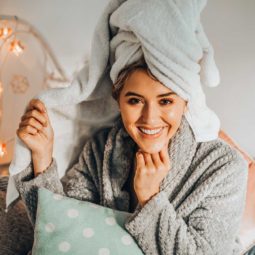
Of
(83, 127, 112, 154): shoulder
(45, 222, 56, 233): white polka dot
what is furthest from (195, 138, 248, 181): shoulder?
(45, 222, 56, 233): white polka dot

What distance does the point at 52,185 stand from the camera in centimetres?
118

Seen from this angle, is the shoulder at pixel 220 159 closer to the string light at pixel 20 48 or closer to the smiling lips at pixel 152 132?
the smiling lips at pixel 152 132

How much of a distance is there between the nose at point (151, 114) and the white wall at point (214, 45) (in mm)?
673

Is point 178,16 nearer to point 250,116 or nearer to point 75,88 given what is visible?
point 75,88

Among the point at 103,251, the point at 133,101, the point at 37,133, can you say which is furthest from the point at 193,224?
the point at 37,133

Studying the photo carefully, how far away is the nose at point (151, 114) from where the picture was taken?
1017 millimetres

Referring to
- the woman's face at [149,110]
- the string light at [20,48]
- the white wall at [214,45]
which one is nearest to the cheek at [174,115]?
the woman's face at [149,110]

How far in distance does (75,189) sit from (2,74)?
3.52ft

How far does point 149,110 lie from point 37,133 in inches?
15.0

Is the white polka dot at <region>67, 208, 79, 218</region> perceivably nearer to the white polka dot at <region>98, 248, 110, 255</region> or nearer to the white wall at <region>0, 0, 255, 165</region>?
the white polka dot at <region>98, 248, 110, 255</region>

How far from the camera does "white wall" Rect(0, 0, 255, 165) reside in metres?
1.52

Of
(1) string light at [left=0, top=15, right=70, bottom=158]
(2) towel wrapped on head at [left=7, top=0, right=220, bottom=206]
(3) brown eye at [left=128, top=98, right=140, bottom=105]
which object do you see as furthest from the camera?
(1) string light at [left=0, top=15, right=70, bottom=158]

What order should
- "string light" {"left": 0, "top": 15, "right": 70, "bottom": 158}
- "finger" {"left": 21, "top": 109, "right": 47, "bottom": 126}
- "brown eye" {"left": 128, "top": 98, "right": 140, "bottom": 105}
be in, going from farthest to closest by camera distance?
1. "string light" {"left": 0, "top": 15, "right": 70, "bottom": 158}
2. "finger" {"left": 21, "top": 109, "right": 47, "bottom": 126}
3. "brown eye" {"left": 128, "top": 98, "right": 140, "bottom": 105}

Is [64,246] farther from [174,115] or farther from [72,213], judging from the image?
[174,115]
